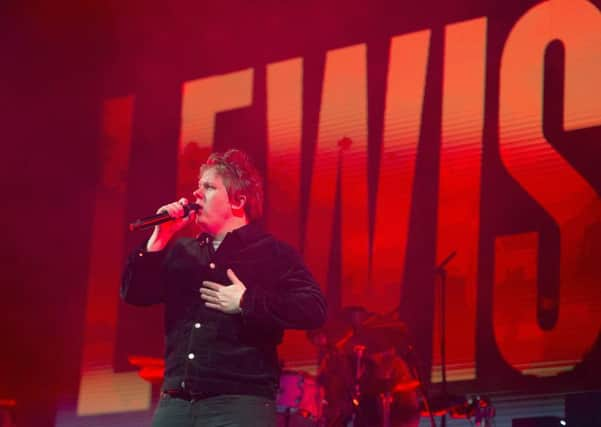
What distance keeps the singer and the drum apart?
205cm

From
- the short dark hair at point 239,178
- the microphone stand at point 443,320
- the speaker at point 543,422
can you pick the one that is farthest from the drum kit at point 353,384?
the short dark hair at point 239,178

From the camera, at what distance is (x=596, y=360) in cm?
454

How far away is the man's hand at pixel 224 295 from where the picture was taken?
2.58 metres

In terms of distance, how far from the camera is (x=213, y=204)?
2801 millimetres

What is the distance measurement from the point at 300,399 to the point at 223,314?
2.28 metres

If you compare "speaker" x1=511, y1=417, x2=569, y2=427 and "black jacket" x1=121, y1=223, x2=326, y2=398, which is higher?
"black jacket" x1=121, y1=223, x2=326, y2=398

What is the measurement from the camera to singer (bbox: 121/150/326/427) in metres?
2.53

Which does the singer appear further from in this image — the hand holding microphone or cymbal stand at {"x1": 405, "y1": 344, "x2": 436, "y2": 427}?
cymbal stand at {"x1": 405, "y1": 344, "x2": 436, "y2": 427}

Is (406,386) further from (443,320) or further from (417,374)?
(443,320)

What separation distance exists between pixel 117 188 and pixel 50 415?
1.58m

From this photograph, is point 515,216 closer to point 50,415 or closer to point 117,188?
point 117,188

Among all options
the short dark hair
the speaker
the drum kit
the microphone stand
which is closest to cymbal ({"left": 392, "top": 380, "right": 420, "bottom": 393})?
the drum kit

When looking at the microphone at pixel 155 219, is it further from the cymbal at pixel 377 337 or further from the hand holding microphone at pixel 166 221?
the cymbal at pixel 377 337

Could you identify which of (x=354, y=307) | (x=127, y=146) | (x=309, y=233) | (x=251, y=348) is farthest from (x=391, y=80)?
(x=251, y=348)
